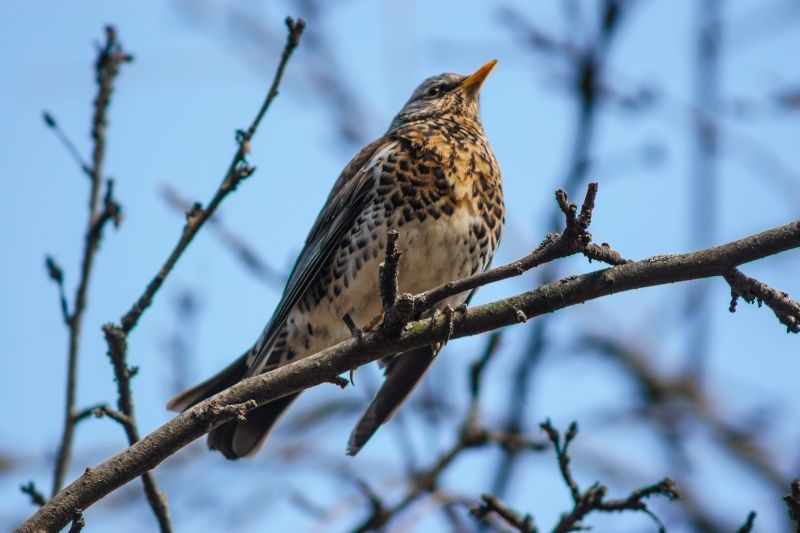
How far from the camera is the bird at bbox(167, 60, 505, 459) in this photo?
443 centimetres

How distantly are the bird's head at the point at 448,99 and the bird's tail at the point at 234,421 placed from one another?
5.84 feet

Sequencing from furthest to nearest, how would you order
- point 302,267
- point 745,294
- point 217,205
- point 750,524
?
point 302,267, point 217,205, point 750,524, point 745,294

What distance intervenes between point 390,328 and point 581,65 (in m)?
1.97

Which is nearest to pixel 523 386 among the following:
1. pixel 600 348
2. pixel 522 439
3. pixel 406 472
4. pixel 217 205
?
pixel 522 439

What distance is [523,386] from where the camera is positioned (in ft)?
14.4

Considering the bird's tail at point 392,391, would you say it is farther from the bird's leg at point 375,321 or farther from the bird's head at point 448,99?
the bird's head at point 448,99

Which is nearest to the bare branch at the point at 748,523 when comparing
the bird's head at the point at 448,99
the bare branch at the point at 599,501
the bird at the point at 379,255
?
the bare branch at the point at 599,501

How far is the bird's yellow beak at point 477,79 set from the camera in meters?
5.89

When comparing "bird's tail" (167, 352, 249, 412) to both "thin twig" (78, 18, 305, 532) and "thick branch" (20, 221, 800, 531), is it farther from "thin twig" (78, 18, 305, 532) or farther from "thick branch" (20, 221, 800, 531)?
"thick branch" (20, 221, 800, 531)

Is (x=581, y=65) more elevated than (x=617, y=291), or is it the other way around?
(x=581, y=65)

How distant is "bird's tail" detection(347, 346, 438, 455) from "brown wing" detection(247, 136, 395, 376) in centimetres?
58

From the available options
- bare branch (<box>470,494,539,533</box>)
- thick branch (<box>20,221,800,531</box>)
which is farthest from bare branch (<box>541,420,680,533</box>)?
thick branch (<box>20,221,800,531</box>)

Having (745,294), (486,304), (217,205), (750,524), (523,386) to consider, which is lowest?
(750,524)

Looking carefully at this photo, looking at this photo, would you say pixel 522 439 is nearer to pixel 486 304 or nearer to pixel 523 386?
pixel 523 386
